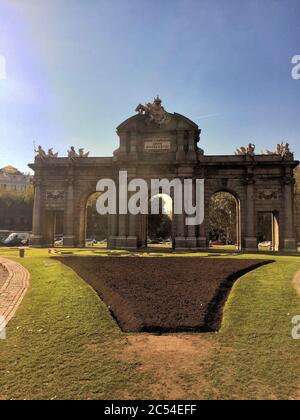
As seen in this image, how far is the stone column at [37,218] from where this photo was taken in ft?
136

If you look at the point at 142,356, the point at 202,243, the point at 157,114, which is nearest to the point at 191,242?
the point at 202,243

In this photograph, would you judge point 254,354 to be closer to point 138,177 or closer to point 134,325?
point 134,325

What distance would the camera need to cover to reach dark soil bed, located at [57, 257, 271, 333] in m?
10.3

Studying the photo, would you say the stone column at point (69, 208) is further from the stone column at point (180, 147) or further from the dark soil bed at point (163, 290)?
the dark soil bed at point (163, 290)

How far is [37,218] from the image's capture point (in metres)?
41.8

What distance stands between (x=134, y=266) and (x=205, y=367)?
12.2 meters

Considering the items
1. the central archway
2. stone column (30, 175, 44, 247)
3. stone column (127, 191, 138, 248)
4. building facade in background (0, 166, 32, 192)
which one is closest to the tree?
the central archway

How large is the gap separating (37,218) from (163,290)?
32.1 m

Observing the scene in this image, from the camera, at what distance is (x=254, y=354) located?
821 centimetres

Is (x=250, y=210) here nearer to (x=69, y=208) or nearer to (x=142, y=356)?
(x=69, y=208)

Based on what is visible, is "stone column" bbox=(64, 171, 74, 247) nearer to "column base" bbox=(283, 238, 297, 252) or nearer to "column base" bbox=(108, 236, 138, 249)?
"column base" bbox=(108, 236, 138, 249)

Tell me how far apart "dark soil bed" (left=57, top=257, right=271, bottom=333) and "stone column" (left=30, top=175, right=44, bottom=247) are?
22289 millimetres

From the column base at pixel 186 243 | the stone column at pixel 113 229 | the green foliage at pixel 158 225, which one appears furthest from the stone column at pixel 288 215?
the green foliage at pixel 158 225
